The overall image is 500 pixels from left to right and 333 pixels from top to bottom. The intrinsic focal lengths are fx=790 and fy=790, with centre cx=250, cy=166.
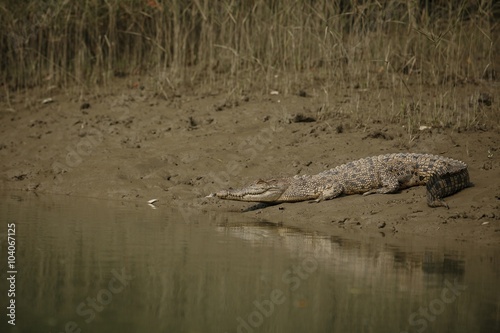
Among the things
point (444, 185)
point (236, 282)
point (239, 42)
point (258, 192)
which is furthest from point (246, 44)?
point (236, 282)

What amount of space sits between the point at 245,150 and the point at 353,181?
2.01m

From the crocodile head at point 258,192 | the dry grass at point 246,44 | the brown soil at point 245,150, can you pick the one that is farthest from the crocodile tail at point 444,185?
the dry grass at point 246,44

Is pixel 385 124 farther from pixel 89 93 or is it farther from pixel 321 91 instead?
pixel 89 93

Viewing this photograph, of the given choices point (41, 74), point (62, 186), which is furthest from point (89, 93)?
point (62, 186)

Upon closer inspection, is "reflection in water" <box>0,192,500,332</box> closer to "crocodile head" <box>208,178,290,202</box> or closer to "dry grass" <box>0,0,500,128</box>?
"crocodile head" <box>208,178,290,202</box>

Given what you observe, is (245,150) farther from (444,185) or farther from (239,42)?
(239,42)

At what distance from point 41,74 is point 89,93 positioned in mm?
1242

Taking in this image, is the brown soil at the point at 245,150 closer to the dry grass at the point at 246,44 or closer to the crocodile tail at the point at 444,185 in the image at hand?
the crocodile tail at the point at 444,185

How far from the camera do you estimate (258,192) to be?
345 inches

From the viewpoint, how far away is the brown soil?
26.1 feet

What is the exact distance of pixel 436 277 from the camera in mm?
5652

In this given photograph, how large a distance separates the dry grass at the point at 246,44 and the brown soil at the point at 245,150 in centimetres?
45

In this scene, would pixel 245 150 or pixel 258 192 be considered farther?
pixel 245 150

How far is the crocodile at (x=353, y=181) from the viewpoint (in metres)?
8.56
